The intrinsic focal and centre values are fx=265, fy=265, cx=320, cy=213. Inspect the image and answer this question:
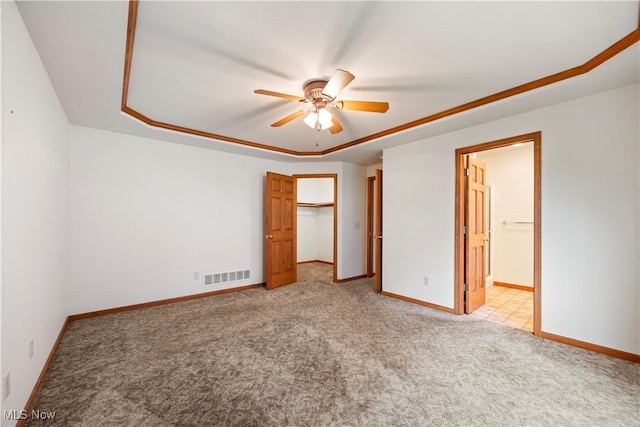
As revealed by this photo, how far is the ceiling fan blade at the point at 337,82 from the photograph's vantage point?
6.02 ft

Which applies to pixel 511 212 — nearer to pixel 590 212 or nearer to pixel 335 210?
pixel 590 212

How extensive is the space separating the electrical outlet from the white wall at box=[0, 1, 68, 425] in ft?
0.09

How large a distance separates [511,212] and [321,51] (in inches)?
183

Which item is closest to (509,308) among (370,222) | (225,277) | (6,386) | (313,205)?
(370,222)

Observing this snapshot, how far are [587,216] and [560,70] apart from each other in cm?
135

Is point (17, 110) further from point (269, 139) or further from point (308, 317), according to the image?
point (308, 317)

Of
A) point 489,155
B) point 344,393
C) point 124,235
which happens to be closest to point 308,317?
point 344,393

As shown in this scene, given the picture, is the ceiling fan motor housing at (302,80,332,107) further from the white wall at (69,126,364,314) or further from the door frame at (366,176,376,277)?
the door frame at (366,176,376,277)

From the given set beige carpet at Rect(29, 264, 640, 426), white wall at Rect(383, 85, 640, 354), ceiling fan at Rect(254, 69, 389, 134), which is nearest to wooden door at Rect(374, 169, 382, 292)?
beige carpet at Rect(29, 264, 640, 426)

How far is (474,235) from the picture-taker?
3596 millimetres

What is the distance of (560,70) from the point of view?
7.18 ft

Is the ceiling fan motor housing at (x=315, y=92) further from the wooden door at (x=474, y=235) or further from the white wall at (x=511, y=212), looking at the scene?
the white wall at (x=511, y=212)

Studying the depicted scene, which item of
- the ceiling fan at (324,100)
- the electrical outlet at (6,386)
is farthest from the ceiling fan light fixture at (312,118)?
the electrical outlet at (6,386)

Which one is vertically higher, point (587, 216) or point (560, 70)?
point (560, 70)
